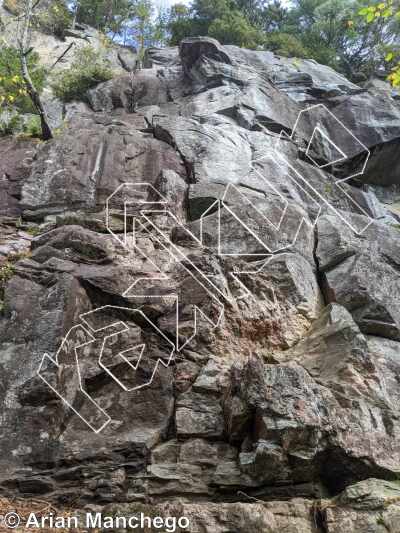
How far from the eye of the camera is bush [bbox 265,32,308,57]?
30.6m

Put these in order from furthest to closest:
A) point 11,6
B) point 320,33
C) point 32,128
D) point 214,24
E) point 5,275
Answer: point 320,33 → point 11,6 → point 214,24 → point 32,128 → point 5,275

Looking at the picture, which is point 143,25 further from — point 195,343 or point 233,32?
point 195,343

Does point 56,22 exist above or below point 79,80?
below

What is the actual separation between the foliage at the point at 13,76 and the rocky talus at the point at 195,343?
3694mm

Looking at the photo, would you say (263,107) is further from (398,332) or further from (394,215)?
(398,332)

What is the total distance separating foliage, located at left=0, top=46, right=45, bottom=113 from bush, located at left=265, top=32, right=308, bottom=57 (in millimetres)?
14784

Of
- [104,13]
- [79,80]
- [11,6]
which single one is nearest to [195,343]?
[79,80]

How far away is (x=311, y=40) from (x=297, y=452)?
33.0 meters

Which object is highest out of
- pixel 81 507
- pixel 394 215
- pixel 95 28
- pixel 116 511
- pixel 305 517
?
pixel 305 517

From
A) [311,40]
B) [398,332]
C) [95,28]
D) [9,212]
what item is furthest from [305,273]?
[95,28]

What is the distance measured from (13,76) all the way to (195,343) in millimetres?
13461

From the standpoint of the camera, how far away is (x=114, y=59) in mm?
31797

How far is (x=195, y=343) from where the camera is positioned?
923 cm

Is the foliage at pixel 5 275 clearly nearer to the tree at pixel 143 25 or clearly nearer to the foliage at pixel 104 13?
the tree at pixel 143 25
